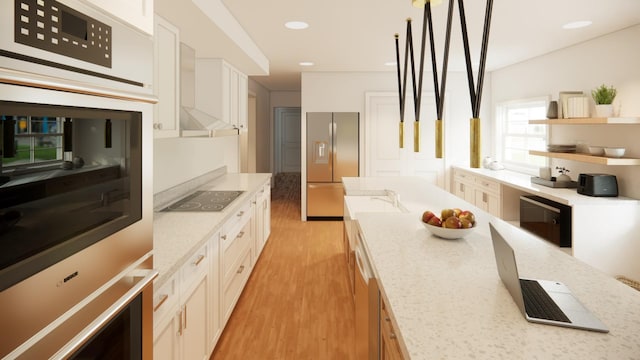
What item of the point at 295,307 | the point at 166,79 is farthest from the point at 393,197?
the point at 166,79

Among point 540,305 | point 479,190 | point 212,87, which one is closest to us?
point 540,305

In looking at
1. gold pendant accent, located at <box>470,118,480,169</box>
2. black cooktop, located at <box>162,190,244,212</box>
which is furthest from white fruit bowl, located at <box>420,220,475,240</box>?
black cooktop, located at <box>162,190,244,212</box>

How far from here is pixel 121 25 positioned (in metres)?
0.97

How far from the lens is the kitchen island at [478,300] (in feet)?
3.28

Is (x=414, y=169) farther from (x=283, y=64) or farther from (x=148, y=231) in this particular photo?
(x=148, y=231)

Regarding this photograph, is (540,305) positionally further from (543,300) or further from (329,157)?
(329,157)

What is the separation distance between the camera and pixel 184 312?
185cm

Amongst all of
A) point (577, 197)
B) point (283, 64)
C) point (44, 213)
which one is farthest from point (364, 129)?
point (44, 213)

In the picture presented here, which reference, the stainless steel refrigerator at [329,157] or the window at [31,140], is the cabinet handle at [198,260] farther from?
the stainless steel refrigerator at [329,157]

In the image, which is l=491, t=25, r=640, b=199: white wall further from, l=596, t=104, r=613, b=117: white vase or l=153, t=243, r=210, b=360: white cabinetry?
l=153, t=243, r=210, b=360: white cabinetry

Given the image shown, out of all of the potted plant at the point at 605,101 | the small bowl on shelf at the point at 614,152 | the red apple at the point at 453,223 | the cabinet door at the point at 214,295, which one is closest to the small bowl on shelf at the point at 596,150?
the small bowl on shelf at the point at 614,152

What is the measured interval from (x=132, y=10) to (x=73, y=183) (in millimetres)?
491

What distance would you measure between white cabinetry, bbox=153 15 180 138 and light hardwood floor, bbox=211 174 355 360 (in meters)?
1.46

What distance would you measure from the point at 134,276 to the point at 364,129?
5.62 metres
